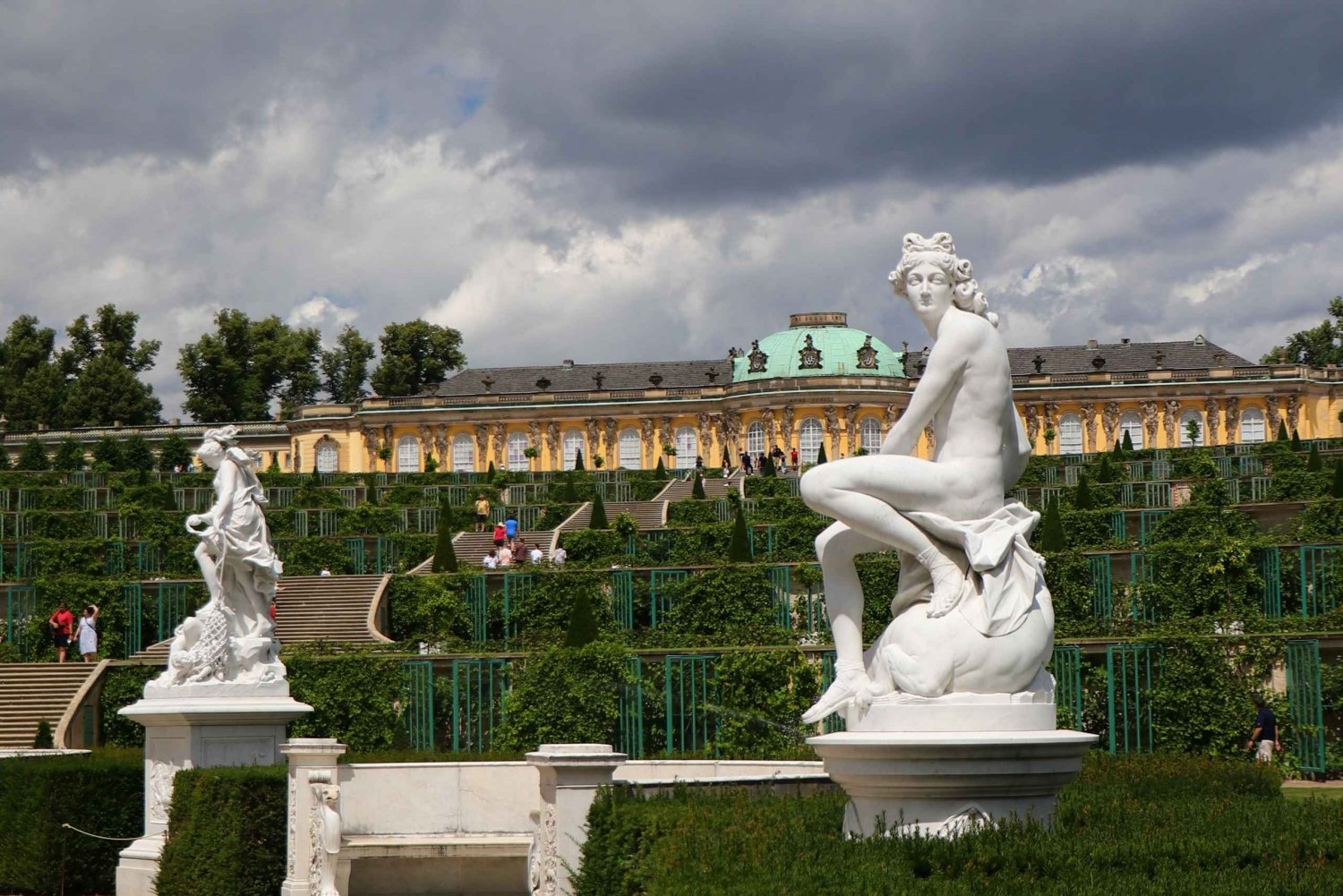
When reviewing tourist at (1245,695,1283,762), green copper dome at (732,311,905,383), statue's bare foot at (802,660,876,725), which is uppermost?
green copper dome at (732,311,905,383)

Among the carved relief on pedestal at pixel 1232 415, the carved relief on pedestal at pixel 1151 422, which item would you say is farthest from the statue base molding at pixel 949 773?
the carved relief on pedestal at pixel 1232 415

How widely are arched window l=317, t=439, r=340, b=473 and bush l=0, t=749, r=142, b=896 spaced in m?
A: 70.6

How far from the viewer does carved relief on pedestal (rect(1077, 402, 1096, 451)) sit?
83.6 meters

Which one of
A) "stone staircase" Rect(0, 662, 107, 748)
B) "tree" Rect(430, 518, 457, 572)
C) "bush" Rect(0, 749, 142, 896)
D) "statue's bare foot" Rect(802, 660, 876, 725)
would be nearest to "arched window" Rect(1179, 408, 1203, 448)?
"tree" Rect(430, 518, 457, 572)

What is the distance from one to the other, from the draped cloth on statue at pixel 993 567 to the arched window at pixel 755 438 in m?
74.8

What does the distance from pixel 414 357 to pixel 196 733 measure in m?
75.4

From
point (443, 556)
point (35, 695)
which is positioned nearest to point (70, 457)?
point (443, 556)

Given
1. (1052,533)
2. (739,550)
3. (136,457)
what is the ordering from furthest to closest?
(136,457)
(739,550)
(1052,533)

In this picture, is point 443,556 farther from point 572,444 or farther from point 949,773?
point 572,444

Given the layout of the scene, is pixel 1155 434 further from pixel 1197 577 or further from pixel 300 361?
pixel 1197 577

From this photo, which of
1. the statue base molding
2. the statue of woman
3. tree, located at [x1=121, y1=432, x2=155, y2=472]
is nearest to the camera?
the statue base molding

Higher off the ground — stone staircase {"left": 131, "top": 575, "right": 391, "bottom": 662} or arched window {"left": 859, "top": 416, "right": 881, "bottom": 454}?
arched window {"left": 859, "top": 416, "right": 881, "bottom": 454}

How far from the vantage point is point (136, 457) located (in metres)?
64.4

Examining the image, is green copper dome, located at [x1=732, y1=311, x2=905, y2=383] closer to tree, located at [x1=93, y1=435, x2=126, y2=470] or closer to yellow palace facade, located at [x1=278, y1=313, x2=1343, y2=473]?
yellow palace facade, located at [x1=278, y1=313, x2=1343, y2=473]
